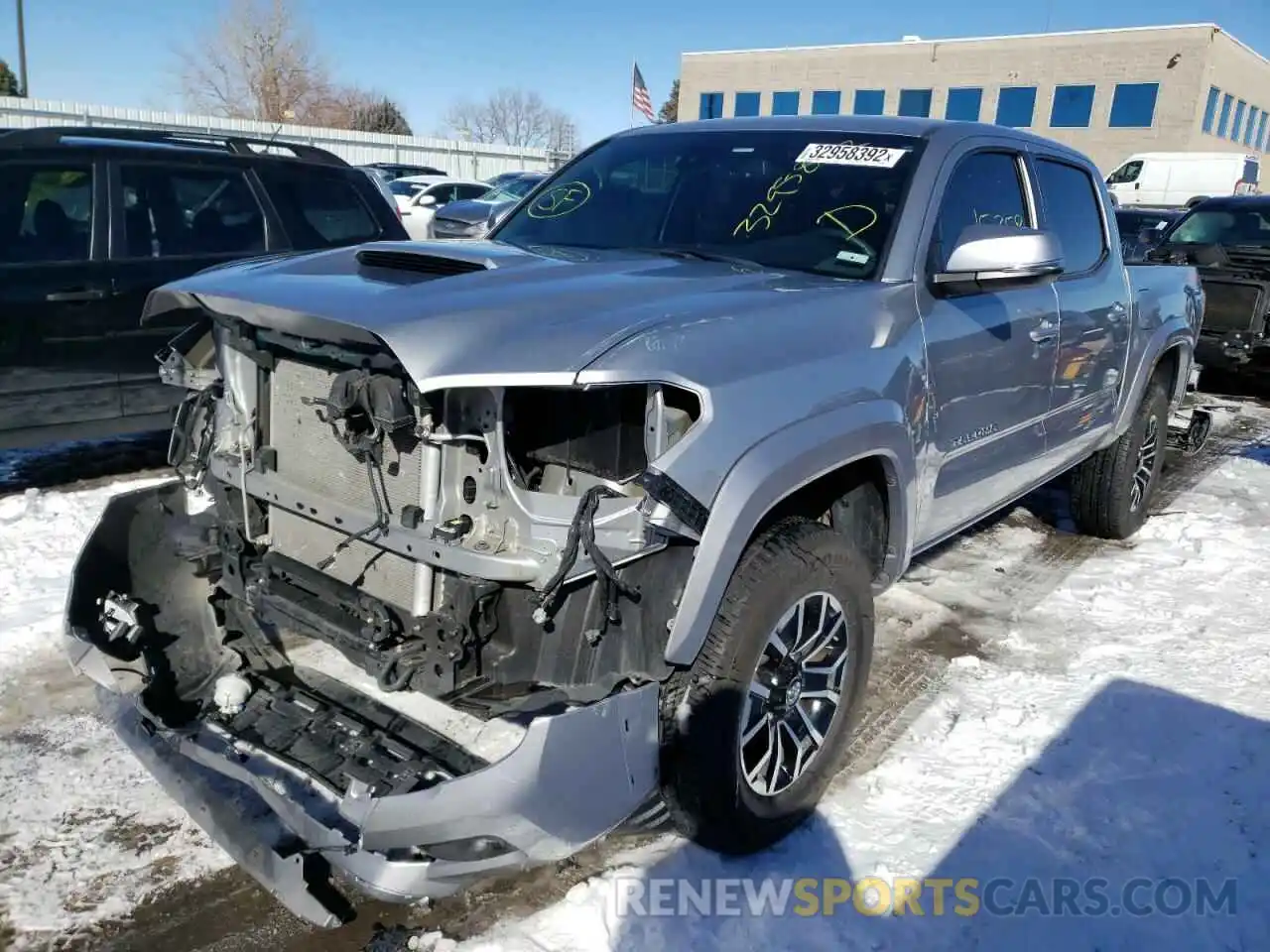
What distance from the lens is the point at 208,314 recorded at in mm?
2926

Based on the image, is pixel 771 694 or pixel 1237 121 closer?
pixel 771 694

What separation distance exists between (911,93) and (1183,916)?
145 ft

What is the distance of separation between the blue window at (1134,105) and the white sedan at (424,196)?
2815 cm

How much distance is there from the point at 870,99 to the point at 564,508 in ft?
148

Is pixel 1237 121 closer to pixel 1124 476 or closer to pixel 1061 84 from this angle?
pixel 1061 84

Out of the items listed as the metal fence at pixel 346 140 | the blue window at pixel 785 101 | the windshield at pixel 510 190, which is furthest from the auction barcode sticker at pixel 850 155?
the blue window at pixel 785 101

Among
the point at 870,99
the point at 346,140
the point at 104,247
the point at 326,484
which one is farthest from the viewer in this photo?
the point at 870,99

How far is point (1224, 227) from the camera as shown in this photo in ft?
35.2

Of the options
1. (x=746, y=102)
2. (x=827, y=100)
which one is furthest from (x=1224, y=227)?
(x=746, y=102)

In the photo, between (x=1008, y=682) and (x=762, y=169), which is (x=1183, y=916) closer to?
(x=1008, y=682)

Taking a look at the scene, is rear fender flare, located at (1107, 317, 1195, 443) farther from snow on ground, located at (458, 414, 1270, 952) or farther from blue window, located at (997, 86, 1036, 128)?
blue window, located at (997, 86, 1036, 128)

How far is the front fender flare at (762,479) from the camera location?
2354 mm

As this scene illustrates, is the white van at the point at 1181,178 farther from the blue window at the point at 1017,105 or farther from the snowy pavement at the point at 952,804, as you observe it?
the snowy pavement at the point at 952,804

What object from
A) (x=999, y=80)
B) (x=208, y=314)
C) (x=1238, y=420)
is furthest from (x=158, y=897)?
(x=999, y=80)
